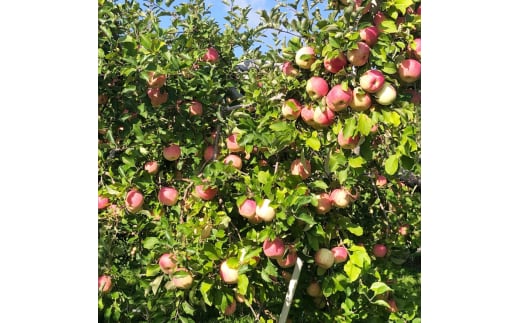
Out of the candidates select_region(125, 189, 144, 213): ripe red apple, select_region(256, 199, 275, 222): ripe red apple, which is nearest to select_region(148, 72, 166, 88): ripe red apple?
select_region(125, 189, 144, 213): ripe red apple

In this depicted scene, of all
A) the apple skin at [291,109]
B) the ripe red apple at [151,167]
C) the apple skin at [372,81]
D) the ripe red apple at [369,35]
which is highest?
the ripe red apple at [369,35]

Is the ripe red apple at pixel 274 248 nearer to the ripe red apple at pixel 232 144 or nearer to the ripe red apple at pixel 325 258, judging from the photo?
the ripe red apple at pixel 325 258

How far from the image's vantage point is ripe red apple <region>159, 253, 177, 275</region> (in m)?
1.72

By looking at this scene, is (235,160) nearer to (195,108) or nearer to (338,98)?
(195,108)

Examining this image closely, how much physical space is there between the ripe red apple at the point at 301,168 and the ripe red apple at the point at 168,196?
0.58 m

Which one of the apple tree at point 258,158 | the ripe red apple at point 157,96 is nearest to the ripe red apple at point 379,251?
the apple tree at point 258,158

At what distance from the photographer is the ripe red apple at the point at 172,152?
2.11 metres

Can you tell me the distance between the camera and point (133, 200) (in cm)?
189

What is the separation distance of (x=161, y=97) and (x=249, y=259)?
0.83m

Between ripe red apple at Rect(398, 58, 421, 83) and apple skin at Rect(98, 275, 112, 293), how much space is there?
144 centimetres

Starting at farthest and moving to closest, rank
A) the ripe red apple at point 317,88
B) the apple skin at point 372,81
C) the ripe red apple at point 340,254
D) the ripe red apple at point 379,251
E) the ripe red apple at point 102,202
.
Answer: the ripe red apple at point 379,251, the ripe red apple at point 102,202, the ripe red apple at point 340,254, the ripe red apple at point 317,88, the apple skin at point 372,81

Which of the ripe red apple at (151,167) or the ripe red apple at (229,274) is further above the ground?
the ripe red apple at (229,274)
